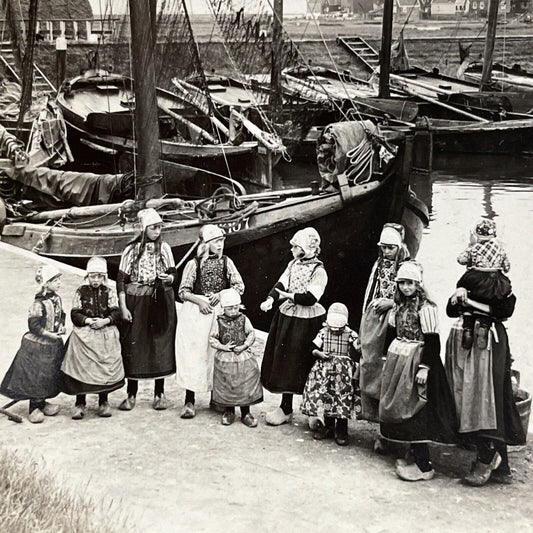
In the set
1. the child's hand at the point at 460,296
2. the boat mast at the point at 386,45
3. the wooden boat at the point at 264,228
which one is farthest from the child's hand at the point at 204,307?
the boat mast at the point at 386,45

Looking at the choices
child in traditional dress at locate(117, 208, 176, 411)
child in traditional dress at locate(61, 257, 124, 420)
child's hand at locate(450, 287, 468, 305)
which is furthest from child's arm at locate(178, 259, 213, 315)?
child's hand at locate(450, 287, 468, 305)

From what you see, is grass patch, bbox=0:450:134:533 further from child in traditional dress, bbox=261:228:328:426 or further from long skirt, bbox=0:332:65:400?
child in traditional dress, bbox=261:228:328:426

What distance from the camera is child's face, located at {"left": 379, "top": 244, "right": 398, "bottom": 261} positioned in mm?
5898

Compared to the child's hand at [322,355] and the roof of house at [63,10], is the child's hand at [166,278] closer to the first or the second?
the child's hand at [322,355]

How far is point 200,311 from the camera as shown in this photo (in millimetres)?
6309

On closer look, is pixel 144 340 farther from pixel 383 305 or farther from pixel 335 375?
pixel 383 305

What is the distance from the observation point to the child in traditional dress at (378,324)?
584 cm

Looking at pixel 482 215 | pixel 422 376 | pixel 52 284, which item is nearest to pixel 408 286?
pixel 422 376

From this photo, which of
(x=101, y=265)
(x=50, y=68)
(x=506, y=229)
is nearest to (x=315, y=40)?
(x=50, y=68)

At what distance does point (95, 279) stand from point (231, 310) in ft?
3.14

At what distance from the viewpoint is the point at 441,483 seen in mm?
5445

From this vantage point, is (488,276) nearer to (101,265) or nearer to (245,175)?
(101,265)

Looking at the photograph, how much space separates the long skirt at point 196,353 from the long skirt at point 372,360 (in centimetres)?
110

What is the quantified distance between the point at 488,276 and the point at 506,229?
41.8 feet
